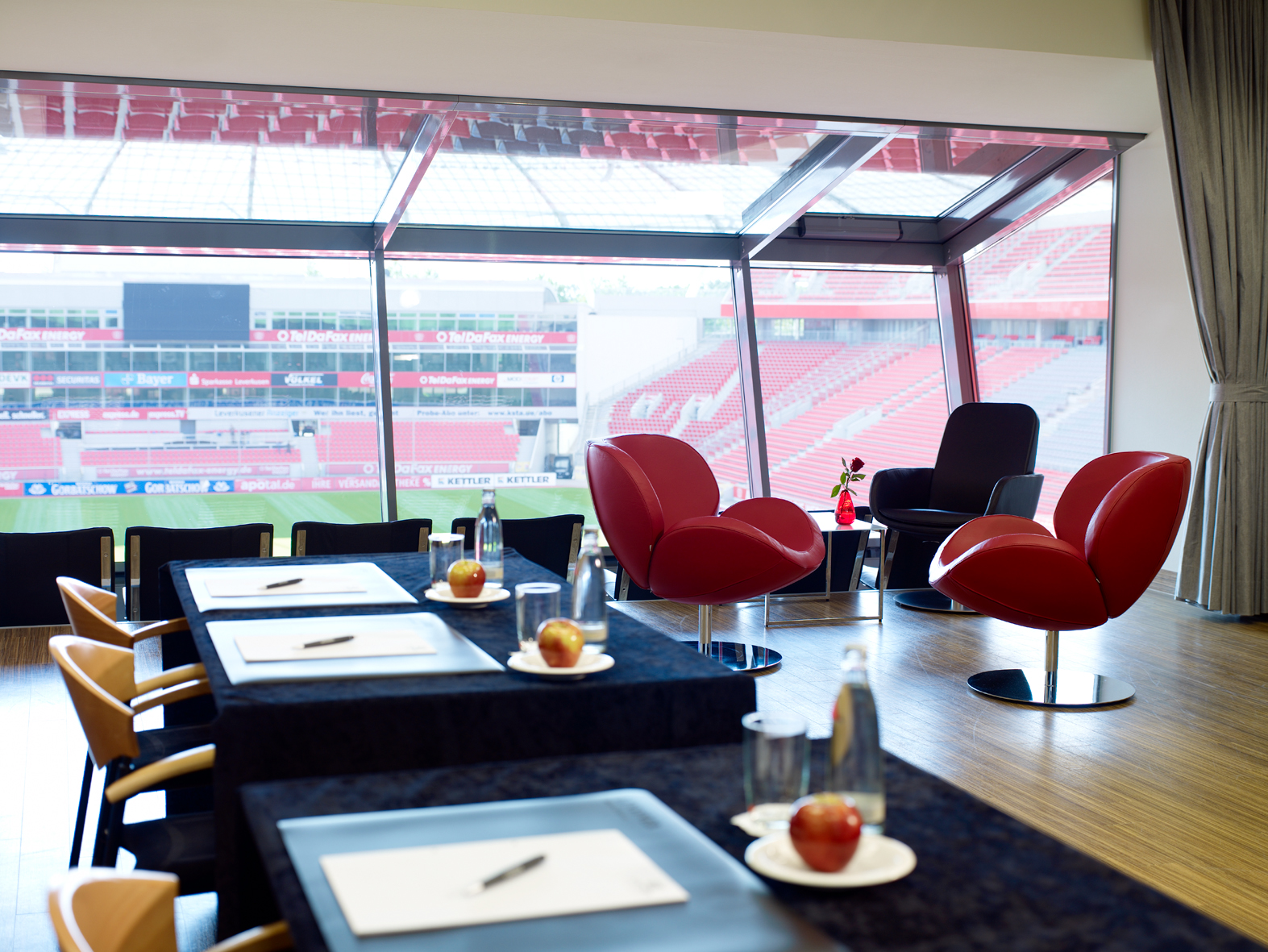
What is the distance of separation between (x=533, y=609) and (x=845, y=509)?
3.92 meters

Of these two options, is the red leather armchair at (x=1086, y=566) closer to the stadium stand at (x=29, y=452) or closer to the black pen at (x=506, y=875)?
the black pen at (x=506, y=875)

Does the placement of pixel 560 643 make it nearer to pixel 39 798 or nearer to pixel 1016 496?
pixel 39 798

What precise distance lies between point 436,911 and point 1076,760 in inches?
122

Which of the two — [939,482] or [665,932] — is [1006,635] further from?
[665,932]

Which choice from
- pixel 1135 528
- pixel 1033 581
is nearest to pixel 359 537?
pixel 1033 581

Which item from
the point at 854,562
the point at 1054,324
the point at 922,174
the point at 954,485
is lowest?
the point at 854,562

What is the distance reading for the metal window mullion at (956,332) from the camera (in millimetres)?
7914

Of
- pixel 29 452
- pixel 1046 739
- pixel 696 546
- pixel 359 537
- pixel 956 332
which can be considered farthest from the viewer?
pixel 956 332

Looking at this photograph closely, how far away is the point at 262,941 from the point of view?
1.35 m

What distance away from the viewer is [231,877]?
5.97 ft

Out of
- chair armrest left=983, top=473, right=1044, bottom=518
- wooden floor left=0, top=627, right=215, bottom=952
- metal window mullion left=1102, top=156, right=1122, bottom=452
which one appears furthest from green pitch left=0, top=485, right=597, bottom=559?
metal window mullion left=1102, top=156, right=1122, bottom=452

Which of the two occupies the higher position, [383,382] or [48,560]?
[383,382]

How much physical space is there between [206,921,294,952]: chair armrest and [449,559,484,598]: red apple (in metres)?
1.35

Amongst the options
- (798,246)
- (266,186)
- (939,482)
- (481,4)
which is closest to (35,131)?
(266,186)
